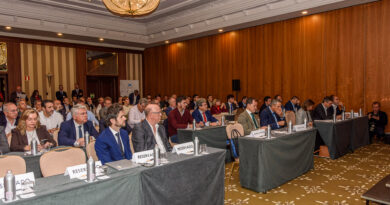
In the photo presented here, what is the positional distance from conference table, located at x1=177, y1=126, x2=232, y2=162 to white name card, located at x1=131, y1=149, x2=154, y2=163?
2.54m

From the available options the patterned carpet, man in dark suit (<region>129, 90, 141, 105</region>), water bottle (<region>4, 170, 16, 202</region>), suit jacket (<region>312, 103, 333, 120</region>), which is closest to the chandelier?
the patterned carpet

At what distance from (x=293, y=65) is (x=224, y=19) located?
3.34 m

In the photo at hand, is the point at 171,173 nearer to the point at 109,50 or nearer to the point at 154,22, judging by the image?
the point at 154,22

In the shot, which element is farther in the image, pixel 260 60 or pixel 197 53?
pixel 197 53

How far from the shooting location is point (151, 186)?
270 cm

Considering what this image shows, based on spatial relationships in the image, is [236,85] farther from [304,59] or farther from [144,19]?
[144,19]

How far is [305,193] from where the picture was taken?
4270 mm

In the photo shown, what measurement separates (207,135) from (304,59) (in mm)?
6514

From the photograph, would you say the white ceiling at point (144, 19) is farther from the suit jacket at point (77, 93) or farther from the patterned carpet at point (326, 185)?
the patterned carpet at point (326, 185)

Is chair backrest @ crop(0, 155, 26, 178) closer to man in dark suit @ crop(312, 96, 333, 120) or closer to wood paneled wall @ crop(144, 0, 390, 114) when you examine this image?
man in dark suit @ crop(312, 96, 333, 120)

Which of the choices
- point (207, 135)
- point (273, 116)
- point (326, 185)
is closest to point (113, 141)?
point (207, 135)

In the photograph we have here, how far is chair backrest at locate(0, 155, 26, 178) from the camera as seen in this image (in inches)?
112

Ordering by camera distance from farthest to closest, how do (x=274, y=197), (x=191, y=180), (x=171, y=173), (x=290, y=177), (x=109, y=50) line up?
(x=109, y=50)
(x=290, y=177)
(x=274, y=197)
(x=191, y=180)
(x=171, y=173)

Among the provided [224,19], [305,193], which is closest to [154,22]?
[224,19]
